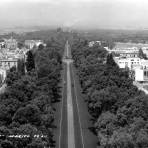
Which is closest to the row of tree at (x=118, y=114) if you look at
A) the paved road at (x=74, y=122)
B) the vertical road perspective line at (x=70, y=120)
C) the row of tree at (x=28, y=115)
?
the paved road at (x=74, y=122)

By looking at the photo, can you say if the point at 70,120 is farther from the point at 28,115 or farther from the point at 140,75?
the point at 140,75

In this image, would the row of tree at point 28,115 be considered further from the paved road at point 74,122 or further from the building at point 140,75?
the building at point 140,75

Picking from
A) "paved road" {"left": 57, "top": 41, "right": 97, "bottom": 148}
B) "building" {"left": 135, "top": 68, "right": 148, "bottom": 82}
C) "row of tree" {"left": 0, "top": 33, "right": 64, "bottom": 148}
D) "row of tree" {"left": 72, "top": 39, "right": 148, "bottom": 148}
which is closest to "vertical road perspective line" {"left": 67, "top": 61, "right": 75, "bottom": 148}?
"paved road" {"left": 57, "top": 41, "right": 97, "bottom": 148}

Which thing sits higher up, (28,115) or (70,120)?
(28,115)

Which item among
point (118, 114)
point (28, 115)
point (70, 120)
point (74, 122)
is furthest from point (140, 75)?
point (28, 115)

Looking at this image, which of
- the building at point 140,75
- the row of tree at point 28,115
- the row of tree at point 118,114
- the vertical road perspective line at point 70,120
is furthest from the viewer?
the building at point 140,75

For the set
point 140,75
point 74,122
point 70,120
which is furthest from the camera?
point 140,75

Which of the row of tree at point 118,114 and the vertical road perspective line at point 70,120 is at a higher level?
the row of tree at point 118,114

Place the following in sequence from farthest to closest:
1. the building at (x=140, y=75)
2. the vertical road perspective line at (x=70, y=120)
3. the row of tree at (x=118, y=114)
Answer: the building at (x=140, y=75), the vertical road perspective line at (x=70, y=120), the row of tree at (x=118, y=114)

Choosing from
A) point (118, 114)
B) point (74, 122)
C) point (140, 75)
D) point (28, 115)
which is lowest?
point (74, 122)

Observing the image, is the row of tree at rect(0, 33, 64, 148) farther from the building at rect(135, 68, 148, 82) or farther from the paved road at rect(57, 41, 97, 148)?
the building at rect(135, 68, 148, 82)

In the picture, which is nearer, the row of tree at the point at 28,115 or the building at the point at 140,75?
A: the row of tree at the point at 28,115
